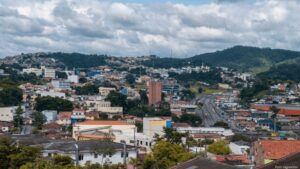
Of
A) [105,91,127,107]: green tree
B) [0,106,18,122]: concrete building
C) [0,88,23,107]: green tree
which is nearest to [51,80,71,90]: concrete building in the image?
[105,91,127,107]: green tree

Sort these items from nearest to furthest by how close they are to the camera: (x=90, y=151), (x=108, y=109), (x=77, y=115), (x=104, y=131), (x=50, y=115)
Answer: (x=90, y=151), (x=104, y=131), (x=77, y=115), (x=50, y=115), (x=108, y=109)

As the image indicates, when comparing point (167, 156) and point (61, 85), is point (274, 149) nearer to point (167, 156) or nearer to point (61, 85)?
point (167, 156)

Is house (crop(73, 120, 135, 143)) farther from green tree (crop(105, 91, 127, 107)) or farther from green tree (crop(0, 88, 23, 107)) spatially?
green tree (crop(105, 91, 127, 107))

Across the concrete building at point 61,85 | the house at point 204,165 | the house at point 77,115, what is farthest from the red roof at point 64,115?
the house at point 204,165

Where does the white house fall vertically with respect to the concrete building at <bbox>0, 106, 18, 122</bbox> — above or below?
above

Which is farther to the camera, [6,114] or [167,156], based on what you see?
[6,114]

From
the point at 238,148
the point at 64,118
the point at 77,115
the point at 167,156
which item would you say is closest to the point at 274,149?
the point at 167,156
